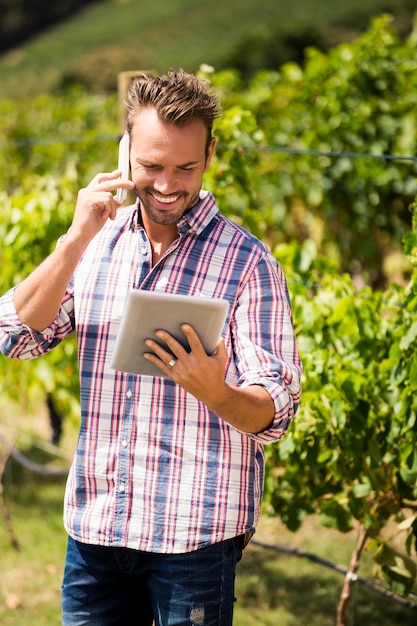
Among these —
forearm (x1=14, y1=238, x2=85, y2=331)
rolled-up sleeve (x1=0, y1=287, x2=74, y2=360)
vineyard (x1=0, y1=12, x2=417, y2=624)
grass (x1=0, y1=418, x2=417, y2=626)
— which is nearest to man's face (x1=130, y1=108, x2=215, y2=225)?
forearm (x1=14, y1=238, x2=85, y2=331)

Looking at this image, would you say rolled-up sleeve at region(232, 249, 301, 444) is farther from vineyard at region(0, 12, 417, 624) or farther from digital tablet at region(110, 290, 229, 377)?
vineyard at region(0, 12, 417, 624)

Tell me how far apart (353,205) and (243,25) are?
136 feet

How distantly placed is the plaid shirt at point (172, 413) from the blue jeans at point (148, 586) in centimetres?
4

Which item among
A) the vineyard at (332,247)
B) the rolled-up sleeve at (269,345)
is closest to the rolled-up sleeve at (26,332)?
the rolled-up sleeve at (269,345)

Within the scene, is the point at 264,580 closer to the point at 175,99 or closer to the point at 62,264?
the point at 62,264

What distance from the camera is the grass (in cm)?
347

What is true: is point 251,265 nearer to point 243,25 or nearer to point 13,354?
point 13,354

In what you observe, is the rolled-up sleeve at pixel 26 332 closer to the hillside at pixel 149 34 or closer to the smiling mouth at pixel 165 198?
the smiling mouth at pixel 165 198

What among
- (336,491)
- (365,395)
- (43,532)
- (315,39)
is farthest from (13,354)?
(315,39)

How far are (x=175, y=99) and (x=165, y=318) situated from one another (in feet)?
1.57

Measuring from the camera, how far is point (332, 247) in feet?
19.4

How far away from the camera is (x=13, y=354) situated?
6.23 ft

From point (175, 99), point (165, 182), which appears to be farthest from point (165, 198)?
point (175, 99)

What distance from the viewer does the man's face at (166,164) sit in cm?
179
